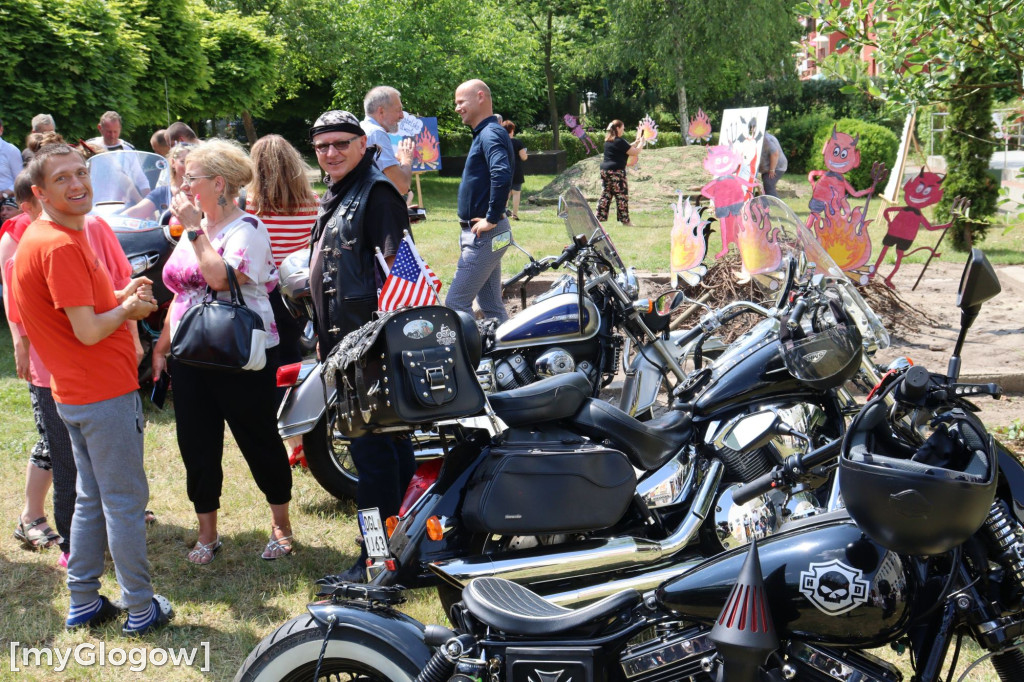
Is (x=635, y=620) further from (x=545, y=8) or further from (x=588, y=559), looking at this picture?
(x=545, y=8)

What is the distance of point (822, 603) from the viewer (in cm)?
197

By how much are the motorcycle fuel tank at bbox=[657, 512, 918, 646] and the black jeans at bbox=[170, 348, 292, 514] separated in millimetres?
2516

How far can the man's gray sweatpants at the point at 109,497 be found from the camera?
11.2ft

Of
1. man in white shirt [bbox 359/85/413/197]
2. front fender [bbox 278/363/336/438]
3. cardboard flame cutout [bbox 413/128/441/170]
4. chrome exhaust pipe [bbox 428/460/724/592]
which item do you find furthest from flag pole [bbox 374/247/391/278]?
cardboard flame cutout [bbox 413/128/441/170]

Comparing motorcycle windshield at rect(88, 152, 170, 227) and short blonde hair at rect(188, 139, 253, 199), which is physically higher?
short blonde hair at rect(188, 139, 253, 199)

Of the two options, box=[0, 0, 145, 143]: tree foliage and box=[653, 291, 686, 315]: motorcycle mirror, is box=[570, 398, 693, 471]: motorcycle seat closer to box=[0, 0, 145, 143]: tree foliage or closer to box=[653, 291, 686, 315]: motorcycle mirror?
box=[653, 291, 686, 315]: motorcycle mirror

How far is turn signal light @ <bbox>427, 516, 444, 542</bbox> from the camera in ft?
9.47

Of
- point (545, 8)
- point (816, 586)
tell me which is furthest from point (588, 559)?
point (545, 8)

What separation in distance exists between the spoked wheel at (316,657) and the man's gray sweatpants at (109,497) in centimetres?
141

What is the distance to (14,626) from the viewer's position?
3.73 metres

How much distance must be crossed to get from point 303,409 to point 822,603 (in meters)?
2.90

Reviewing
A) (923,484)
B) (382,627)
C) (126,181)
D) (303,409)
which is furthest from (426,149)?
(923,484)

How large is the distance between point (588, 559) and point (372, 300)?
150cm

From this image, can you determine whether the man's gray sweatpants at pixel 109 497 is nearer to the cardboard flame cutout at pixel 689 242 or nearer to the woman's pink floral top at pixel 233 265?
the woman's pink floral top at pixel 233 265
